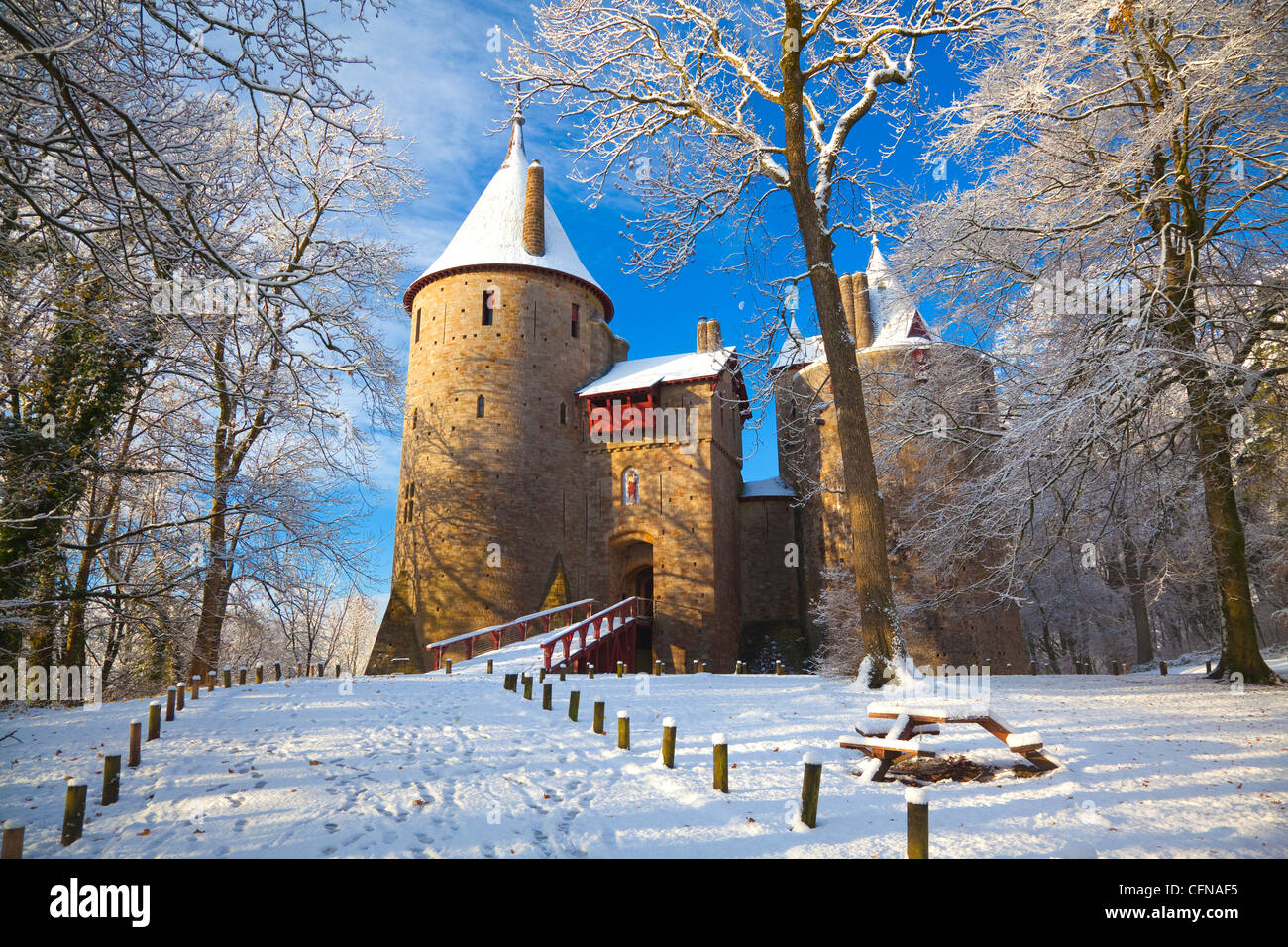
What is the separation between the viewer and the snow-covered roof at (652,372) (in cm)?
2405

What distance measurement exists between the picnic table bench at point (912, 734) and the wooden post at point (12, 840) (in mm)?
5147

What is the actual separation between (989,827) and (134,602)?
36.1ft

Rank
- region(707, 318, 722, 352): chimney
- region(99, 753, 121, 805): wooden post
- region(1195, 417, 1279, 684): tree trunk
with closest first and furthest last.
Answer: region(99, 753, 121, 805): wooden post < region(1195, 417, 1279, 684): tree trunk < region(707, 318, 722, 352): chimney

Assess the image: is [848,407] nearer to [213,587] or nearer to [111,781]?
[111,781]

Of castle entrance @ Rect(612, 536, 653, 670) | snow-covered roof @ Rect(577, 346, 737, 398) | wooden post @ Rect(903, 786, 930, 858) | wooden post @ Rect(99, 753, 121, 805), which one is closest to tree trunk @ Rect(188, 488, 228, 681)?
wooden post @ Rect(99, 753, 121, 805)

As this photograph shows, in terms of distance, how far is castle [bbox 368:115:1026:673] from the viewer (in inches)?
887

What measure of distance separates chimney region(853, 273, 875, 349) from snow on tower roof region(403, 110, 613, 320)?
9723mm

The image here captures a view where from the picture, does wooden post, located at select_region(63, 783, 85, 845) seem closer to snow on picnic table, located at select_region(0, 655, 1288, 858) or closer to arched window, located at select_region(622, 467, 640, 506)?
snow on picnic table, located at select_region(0, 655, 1288, 858)

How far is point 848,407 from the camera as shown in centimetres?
956

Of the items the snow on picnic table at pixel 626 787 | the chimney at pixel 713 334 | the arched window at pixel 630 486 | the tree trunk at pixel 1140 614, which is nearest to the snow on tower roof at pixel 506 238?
the chimney at pixel 713 334

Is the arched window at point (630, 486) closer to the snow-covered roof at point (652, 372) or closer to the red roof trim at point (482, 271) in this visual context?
the snow-covered roof at point (652, 372)

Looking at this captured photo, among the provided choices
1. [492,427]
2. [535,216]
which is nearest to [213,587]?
[492,427]

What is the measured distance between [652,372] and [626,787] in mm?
20953
